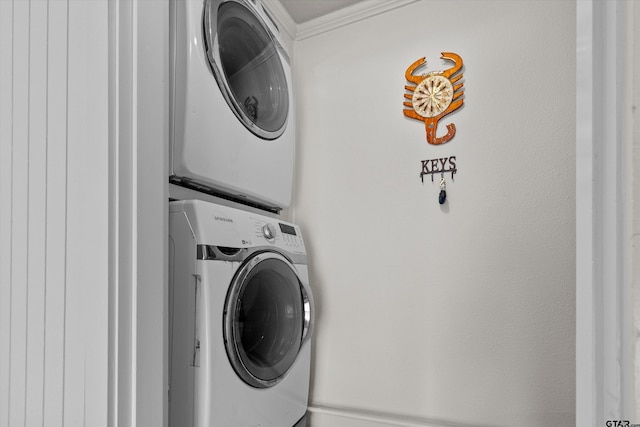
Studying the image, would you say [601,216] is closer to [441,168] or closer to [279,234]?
[279,234]

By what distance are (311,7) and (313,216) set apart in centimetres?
110

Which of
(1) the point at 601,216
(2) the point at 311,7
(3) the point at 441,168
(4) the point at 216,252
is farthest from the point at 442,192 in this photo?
(1) the point at 601,216

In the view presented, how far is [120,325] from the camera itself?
2.53 feet

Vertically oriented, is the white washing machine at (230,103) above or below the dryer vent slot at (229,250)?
above

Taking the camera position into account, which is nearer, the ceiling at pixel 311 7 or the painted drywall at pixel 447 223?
the painted drywall at pixel 447 223

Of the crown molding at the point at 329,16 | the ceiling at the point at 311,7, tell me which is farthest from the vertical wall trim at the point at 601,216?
the ceiling at the point at 311,7

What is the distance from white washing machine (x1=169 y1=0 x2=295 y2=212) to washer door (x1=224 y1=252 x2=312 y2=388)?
29 cm

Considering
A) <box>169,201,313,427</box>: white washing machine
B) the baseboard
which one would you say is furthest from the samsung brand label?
the baseboard

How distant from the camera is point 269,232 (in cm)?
139

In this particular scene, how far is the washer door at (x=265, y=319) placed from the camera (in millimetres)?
1143
